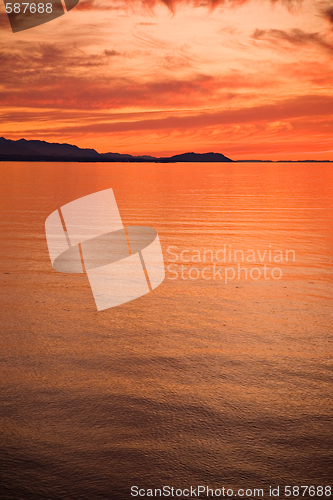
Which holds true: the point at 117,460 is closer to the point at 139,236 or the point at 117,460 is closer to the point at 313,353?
the point at 313,353

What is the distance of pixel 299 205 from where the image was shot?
27.7 metres

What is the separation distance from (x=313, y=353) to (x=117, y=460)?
348 cm

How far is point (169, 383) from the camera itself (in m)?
5.53

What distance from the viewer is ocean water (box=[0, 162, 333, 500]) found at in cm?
401

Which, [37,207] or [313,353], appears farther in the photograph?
[37,207]

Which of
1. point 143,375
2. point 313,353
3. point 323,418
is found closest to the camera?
point 323,418

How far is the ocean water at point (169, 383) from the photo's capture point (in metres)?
4.01

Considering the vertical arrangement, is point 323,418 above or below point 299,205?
above

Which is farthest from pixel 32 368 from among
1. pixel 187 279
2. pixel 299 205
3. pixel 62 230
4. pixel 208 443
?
pixel 299 205

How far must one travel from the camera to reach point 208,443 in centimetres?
436

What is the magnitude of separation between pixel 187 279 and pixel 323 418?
5.92 m

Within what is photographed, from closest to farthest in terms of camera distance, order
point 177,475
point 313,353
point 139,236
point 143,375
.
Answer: point 177,475, point 143,375, point 313,353, point 139,236

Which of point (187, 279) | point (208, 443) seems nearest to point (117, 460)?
point (208, 443)

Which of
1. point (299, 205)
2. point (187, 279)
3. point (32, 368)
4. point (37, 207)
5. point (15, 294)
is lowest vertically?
point (299, 205)
